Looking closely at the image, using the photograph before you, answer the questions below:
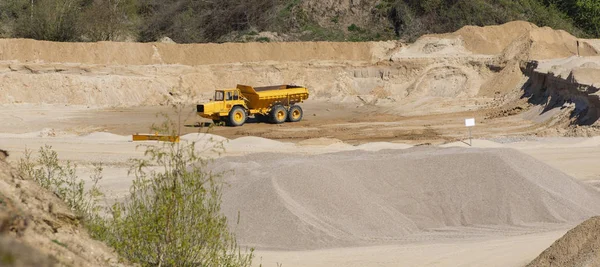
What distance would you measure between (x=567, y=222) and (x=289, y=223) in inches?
211

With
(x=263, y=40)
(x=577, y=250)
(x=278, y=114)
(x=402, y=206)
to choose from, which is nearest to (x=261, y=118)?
(x=278, y=114)

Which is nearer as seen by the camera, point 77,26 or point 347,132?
point 347,132

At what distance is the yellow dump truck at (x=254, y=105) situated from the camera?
97.0 ft

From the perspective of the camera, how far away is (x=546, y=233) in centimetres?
1573

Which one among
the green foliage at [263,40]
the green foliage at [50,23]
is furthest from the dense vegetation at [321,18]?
the green foliage at [50,23]

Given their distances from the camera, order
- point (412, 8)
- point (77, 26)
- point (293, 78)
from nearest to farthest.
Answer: point (293, 78)
point (77, 26)
point (412, 8)

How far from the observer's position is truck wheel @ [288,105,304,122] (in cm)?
3156

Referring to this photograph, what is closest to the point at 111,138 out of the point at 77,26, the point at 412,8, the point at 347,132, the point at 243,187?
the point at 347,132

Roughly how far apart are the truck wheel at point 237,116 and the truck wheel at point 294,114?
1.94 m

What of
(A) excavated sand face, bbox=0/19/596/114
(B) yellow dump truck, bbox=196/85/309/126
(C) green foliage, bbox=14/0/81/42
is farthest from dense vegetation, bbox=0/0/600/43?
(B) yellow dump truck, bbox=196/85/309/126

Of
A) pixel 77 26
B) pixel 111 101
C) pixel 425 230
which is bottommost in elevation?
pixel 425 230

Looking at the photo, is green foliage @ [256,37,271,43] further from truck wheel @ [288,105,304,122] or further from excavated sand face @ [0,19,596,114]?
truck wheel @ [288,105,304,122]

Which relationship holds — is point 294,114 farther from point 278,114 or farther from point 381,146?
point 381,146

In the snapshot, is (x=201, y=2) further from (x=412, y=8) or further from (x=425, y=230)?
(x=425, y=230)
